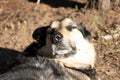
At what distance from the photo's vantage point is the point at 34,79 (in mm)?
5473

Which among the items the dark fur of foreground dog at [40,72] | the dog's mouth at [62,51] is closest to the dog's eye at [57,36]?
the dog's mouth at [62,51]

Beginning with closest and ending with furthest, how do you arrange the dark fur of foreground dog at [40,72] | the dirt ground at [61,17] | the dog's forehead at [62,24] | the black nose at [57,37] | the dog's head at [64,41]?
the dark fur of foreground dog at [40,72], the black nose at [57,37], the dog's head at [64,41], the dog's forehead at [62,24], the dirt ground at [61,17]

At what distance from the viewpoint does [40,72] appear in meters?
5.52

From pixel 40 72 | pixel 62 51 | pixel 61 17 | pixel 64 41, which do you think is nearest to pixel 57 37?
pixel 64 41

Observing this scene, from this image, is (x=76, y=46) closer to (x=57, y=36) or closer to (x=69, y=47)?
(x=69, y=47)

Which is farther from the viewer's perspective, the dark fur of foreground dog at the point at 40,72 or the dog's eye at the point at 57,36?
the dog's eye at the point at 57,36

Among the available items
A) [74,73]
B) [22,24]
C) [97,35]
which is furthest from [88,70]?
[22,24]

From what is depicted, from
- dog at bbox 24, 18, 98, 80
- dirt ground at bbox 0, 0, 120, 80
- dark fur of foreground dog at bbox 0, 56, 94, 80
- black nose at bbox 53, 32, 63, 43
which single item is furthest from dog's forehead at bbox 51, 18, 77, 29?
dirt ground at bbox 0, 0, 120, 80

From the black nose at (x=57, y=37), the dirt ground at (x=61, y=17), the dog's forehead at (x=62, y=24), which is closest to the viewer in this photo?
the black nose at (x=57, y=37)

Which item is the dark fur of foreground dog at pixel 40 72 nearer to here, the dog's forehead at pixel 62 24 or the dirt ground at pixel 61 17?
the dog's forehead at pixel 62 24

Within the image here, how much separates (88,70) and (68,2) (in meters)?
3.33

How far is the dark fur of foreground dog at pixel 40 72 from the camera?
5504mm

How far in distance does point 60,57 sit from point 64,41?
22cm

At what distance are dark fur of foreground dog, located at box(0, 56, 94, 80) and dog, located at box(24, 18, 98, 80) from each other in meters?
0.14
